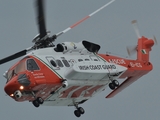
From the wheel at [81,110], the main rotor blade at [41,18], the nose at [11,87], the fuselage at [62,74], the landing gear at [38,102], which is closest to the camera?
the main rotor blade at [41,18]

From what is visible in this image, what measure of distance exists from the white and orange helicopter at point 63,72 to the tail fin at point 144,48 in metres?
0.67

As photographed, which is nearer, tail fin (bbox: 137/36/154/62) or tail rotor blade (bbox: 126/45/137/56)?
tail rotor blade (bbox: 126/45/137/56)

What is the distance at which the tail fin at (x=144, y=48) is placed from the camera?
78.3 feet

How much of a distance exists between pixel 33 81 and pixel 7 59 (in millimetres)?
2770

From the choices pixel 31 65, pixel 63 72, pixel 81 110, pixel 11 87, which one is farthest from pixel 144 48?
pixel 11 87

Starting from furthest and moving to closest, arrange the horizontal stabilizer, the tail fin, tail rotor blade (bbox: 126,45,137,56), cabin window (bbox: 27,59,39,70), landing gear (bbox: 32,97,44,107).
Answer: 1. the tail fin
2. tail rotor blade (bbox: 126,45,137,56)
3. the horizontal stabilizer
4. landing gear (bbox: 32,97,44,107)
5. cabin window (bbox: 27,59,39,70)

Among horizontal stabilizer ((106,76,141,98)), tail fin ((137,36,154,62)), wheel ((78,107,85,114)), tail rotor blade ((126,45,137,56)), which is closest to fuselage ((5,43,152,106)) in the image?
wheel ((78,107,85,114))

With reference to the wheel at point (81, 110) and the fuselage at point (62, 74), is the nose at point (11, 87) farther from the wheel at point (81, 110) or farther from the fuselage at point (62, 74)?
the wheel at point (81, 110)

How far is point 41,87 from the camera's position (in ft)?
64.3

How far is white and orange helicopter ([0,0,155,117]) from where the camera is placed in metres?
19.4

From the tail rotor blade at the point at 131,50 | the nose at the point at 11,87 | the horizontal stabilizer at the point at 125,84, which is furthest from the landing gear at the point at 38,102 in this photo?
the tail rotor blade at the point at 131,50

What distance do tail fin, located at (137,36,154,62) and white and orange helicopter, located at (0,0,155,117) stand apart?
67 centimetres

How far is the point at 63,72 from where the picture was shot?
66.1ft

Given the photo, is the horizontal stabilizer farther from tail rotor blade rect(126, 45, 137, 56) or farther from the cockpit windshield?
the cockpit windshield
